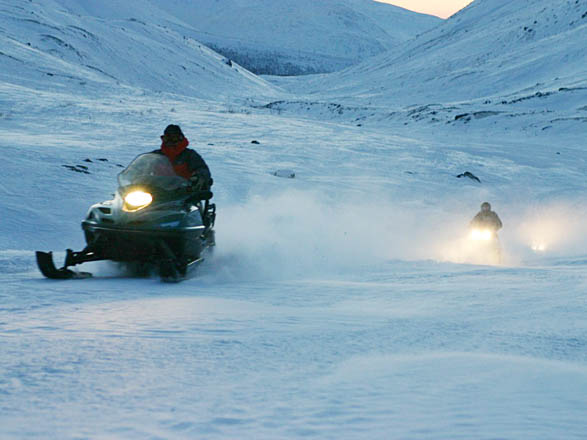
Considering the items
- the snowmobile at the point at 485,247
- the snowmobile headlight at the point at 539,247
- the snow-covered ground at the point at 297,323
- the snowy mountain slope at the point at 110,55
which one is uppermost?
the snowy mountain slope at the point at 110,55

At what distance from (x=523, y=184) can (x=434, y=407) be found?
65.2ft

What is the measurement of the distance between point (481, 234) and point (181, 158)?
6520 millimetres

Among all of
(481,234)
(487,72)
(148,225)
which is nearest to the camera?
(148,225)

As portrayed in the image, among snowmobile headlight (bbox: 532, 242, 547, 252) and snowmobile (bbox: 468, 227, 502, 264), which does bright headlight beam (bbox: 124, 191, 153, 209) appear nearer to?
snowmobile (bbox: 468, 227, 502, 264)

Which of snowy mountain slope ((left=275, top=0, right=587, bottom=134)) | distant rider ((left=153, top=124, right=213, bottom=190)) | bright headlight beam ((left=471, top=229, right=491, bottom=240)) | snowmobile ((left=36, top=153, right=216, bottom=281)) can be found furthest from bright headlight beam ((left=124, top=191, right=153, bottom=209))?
snowy mountain slope ((left=275, top=0, right=587, bottom=134))

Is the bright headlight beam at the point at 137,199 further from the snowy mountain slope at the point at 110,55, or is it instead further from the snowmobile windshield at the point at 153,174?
the snowy mountain slope at the point at 110,55

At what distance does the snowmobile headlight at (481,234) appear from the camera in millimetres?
12188

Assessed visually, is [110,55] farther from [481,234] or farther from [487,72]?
[481,234]

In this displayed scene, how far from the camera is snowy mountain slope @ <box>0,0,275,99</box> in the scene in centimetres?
4950

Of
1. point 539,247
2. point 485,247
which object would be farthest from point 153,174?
point 539,247

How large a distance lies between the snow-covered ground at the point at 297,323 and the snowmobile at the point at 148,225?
0.89ft

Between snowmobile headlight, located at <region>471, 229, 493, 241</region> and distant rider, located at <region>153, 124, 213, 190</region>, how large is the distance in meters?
6.23

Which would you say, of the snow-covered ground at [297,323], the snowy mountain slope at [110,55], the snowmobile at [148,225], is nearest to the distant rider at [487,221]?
the snow-covered ground at [297,323]

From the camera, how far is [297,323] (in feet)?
16.9
